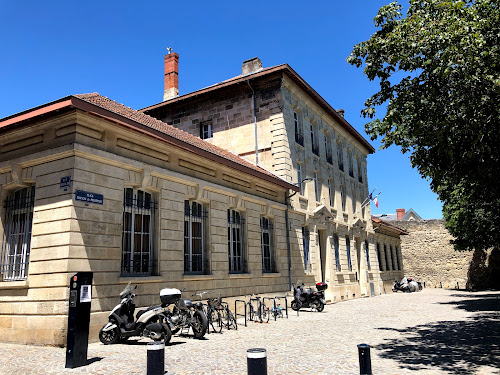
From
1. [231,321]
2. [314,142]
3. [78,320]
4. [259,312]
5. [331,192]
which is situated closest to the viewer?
[78,320]

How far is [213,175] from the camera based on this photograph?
42.0ft

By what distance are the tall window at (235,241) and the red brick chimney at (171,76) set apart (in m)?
10.2

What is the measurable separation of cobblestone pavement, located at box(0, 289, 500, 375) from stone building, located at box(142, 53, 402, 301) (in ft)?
24.6

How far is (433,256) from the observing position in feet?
118

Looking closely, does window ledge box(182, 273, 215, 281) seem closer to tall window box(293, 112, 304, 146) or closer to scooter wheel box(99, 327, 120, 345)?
scooter wheel box(99, 327, 120, 345)

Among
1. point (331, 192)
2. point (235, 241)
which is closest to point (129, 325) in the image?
point (235, 241)

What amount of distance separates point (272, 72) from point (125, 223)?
34.5 feet

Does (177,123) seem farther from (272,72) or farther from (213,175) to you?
(213,175)

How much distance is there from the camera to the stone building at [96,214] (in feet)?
27.1

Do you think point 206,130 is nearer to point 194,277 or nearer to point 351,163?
point 194,277

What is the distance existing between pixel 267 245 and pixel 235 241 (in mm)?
2147

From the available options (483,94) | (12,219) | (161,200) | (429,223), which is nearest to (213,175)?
(161,200)

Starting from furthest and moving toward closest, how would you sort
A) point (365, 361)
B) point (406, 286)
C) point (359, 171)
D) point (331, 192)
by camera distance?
point (406, 286)
point (359, 171)
point (331, 192)
point (365, 361)

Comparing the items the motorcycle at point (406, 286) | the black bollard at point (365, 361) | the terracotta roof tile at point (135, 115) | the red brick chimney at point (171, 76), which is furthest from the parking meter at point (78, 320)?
the motorcycle at point (406, 286)
